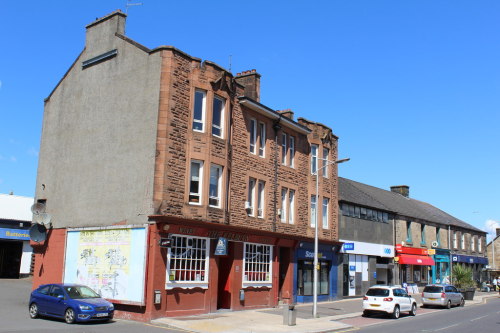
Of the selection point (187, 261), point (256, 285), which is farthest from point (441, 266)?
point (187, 261)

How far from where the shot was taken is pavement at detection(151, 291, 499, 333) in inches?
736

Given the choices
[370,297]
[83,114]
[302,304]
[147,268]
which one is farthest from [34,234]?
[370,297]

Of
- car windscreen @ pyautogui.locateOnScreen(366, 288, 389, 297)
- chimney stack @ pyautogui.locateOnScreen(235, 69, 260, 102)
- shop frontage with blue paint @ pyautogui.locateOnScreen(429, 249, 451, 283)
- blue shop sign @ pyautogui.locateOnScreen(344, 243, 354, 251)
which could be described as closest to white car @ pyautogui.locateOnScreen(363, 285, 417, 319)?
car windscreen @ pyautogui.locateOnScreen(366, 288, 389, 297)

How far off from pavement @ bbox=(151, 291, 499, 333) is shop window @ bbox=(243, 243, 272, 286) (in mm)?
1523

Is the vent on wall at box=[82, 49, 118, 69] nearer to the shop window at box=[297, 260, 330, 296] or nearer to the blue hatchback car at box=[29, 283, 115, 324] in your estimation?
the blue hatchback car at box=[29, 283, 115, 324]

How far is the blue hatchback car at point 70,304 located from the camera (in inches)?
712

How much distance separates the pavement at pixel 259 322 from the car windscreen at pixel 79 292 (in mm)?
2688

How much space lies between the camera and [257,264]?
25906 millimetres

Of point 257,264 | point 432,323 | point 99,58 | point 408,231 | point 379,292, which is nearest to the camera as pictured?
point 432,323

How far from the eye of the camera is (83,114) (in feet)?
82.7

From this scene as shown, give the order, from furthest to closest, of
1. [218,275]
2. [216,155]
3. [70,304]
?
[218,275] → [216,155] → [70,304]

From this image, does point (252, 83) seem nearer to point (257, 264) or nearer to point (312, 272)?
point (257, 264)

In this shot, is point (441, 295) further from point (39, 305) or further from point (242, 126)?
point (39, 305)

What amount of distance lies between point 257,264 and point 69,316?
409 inches
